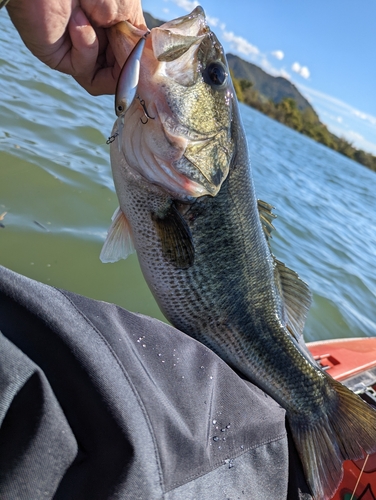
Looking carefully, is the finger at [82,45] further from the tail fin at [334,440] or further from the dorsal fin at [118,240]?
the tail fin at [334,440]

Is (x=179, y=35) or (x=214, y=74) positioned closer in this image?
(x=179, y=35)

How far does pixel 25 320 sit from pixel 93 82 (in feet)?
5.12

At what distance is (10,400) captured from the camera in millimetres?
1021

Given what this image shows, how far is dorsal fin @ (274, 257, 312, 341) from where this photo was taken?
232cm

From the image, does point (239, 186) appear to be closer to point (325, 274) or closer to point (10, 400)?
point (10, 400)

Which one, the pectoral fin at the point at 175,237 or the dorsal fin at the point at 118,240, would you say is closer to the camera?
the pectoral fin at the point at 175,237

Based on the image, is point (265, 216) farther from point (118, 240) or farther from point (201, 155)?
point (118, 240)

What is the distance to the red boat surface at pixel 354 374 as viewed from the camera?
9.38 feet

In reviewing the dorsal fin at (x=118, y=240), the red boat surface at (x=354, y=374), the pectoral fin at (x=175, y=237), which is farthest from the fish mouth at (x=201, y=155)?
the red boat surface at (x=354, y=374)

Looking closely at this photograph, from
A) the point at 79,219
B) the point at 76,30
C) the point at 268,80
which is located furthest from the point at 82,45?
the point at 268,80

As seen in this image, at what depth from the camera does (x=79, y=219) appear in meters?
4.25

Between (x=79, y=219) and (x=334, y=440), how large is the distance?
3.22 m

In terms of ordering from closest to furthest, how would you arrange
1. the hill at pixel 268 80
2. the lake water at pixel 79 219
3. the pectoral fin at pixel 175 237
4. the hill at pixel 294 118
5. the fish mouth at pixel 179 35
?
the fish mouth at pixel 179 35 < the pectoral fin at pixel 175 237 < the lake water at pixel 79 219 < the hill at pixel 294 118 < the hill at pixel 268 80

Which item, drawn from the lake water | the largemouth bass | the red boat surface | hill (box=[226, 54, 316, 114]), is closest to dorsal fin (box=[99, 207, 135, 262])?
the largemouth bass
